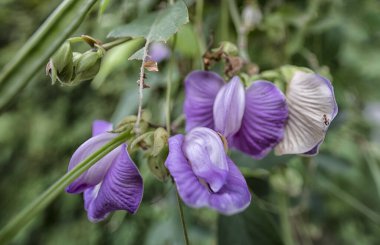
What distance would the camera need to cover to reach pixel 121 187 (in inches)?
12.9

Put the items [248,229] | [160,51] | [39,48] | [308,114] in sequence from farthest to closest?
[160,51] → [248,229] → [308,114] → [39,48]

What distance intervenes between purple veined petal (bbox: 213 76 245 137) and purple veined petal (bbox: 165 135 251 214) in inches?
2.2

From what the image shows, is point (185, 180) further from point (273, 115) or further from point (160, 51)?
point (160, 51)

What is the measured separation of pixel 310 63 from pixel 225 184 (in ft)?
1.11

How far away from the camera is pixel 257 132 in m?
0.39

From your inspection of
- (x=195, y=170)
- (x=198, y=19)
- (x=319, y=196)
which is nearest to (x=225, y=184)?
(x=195, y=170)

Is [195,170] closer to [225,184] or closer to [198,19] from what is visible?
[225,184]

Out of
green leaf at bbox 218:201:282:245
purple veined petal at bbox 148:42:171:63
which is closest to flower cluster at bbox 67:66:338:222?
green leaf at bbox 218:201:282:245

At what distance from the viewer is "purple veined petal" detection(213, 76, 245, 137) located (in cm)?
38

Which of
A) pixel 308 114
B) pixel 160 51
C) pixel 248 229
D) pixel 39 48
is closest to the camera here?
pixel 39 48

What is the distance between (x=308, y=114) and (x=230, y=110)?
0.21 ft

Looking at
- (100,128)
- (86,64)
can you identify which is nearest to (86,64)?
(86,64)

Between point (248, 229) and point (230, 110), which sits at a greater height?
point (230, 110)

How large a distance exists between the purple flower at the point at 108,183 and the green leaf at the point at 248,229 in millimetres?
191
